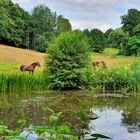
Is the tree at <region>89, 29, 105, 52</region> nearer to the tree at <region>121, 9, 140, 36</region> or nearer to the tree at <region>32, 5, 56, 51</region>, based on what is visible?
the tree at <region>121, 9, 140, 36</region>

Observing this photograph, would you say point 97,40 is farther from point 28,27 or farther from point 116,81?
point 116,81

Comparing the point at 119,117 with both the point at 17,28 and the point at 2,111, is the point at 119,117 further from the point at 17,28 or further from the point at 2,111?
the point at 17,28

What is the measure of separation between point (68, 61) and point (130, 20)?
54.5 meters

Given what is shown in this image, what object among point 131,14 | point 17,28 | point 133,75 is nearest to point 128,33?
point 131,14

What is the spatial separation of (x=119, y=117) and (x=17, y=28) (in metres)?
51.7

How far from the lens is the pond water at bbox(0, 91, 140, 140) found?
8195 mm

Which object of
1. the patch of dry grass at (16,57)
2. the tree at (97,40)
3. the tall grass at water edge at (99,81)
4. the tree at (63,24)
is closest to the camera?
the tall grass at water edge at (99,81)

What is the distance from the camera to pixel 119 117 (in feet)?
32.1

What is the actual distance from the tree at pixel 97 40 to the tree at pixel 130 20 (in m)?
6.29

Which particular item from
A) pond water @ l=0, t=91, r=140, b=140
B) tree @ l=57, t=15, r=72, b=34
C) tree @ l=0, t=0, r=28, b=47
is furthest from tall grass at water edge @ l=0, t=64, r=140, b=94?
tree @ l=57, t=15, r=72, b=34

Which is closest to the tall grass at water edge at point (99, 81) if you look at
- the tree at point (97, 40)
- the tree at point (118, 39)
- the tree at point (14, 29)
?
the tree at point (14, 29)

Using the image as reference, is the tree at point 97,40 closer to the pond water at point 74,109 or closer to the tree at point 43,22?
the tree at point 43,22

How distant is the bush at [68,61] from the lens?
15.8 metres

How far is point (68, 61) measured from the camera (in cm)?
1622
